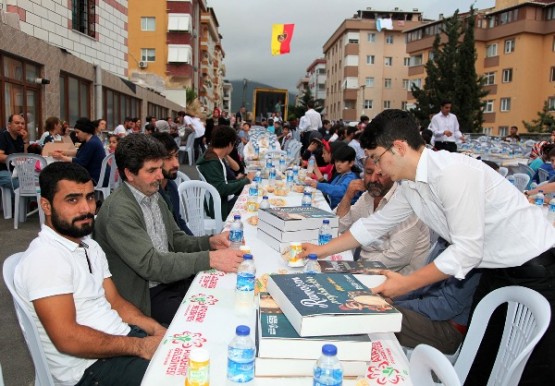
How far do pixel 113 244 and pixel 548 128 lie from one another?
29088mm

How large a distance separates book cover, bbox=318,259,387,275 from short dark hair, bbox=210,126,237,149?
3256 millimetres

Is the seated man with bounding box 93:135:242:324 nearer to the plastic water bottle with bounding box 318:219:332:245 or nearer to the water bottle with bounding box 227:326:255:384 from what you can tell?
the plastic water bottle with bounding box 318:219:332:245

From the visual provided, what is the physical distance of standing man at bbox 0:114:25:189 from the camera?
6.52 metres

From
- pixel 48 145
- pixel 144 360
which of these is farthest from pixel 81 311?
pixel 48 145

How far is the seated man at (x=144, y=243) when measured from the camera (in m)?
2.41

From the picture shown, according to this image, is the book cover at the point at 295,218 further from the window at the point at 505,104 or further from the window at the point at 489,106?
the window at the point at 489,106

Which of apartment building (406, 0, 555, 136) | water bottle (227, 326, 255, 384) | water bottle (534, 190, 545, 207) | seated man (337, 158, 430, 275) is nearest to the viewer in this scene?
water bottle (227, 326, 255, 384)

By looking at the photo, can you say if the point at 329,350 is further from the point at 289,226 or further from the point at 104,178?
the point at 104,178

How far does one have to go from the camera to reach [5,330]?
10.9ft

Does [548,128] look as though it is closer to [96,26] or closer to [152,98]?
[152,98]

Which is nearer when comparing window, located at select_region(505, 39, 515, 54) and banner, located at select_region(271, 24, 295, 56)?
banner, located at select_region(271, 24, 295, 56)

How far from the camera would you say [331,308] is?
147cm

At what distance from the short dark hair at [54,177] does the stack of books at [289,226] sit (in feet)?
3.91

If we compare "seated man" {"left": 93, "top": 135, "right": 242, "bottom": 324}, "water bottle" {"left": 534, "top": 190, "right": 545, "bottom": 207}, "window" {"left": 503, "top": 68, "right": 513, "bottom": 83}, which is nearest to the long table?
"seated man" {"left": 93, "top": 135, "right": 242, "bottom": 324}
